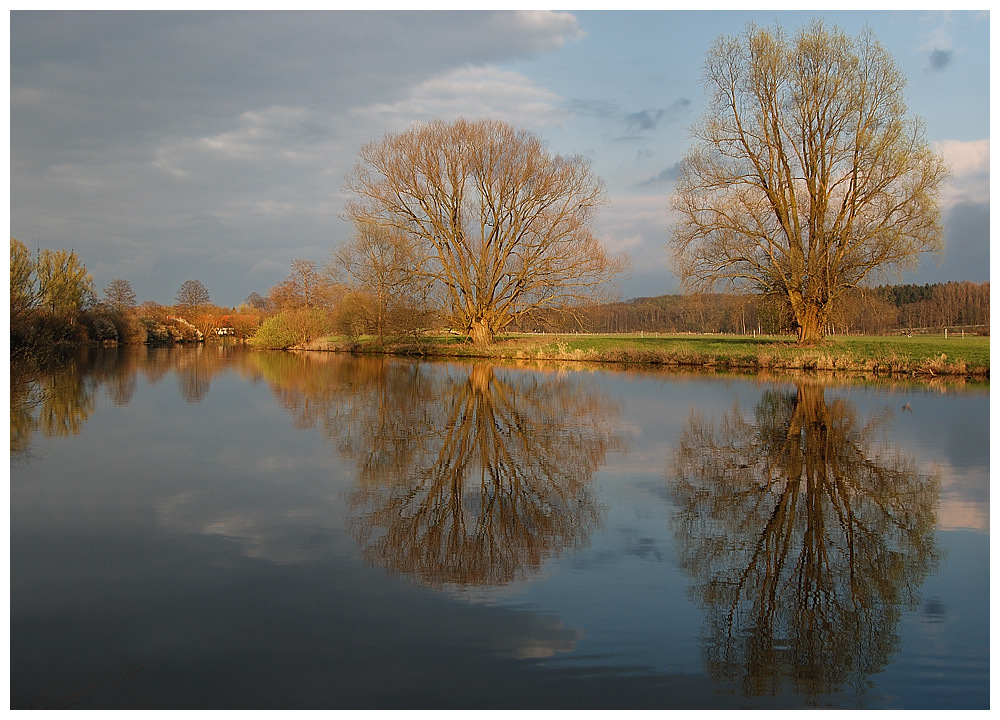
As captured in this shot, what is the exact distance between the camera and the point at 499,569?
4613 millimetres

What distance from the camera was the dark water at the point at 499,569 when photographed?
330 cm

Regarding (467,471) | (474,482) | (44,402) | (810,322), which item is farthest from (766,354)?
(44,402)

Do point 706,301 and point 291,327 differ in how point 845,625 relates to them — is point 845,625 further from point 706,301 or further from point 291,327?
point 291,327

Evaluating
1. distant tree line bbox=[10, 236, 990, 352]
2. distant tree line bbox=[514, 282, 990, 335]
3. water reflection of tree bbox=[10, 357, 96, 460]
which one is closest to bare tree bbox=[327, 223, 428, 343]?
distant tree line bbox=[10, 236, 990, 352]

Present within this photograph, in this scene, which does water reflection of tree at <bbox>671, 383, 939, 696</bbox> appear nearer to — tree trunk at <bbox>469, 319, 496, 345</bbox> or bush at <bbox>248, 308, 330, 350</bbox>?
tree trunk at <bbox>469, 319, 496, 345</bbox>

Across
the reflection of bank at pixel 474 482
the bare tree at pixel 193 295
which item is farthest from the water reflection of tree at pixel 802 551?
the bare tree at pixel 193 295

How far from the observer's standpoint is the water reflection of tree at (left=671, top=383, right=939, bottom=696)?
3553 mm

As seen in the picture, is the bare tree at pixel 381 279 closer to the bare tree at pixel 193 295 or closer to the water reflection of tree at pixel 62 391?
the water reflection of tree at pixel 62 391

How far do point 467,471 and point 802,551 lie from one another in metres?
3.45

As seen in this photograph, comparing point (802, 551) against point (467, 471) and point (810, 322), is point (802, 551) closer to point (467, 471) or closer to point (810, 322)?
point (467, 471)

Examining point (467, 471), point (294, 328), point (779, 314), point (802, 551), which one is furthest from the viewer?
point (294, 328)

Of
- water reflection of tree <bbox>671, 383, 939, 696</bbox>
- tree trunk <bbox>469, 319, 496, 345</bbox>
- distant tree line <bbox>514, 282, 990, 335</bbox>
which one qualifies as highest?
distant tree line <bbox>514, 282, 990, 335</bbox>

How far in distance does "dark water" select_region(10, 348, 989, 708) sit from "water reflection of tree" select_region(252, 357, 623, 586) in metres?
0.04

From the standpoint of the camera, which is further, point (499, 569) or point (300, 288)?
point (300, 288)
